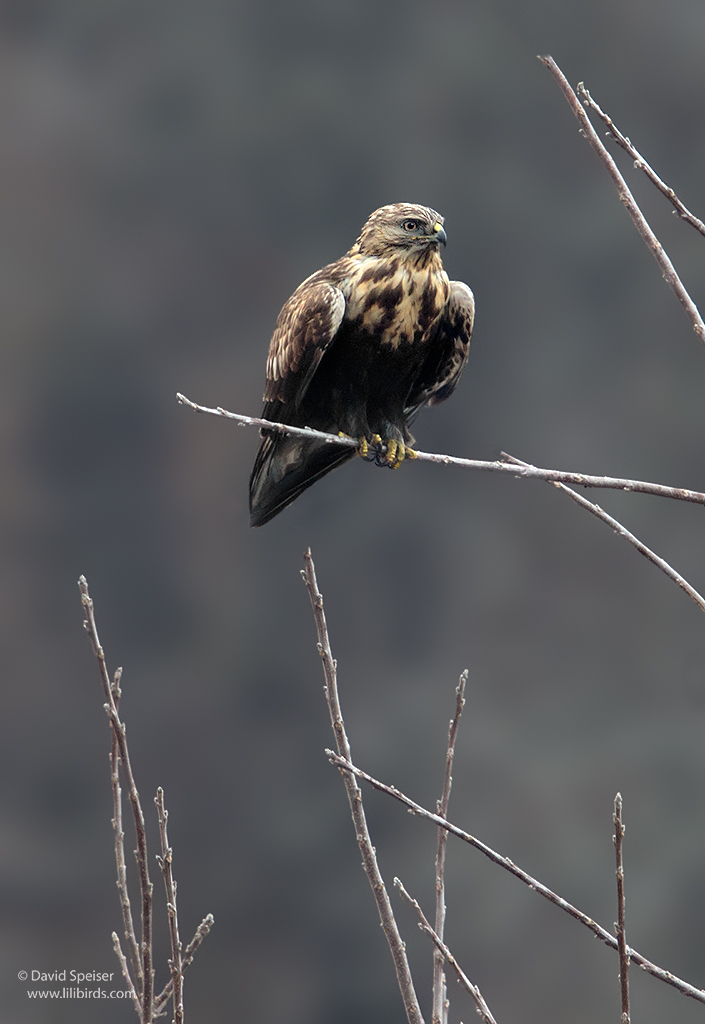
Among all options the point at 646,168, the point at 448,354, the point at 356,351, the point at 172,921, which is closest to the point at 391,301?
the point at 356,351

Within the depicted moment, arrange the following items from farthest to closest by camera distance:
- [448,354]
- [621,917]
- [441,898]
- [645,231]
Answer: [448,354] → [441,898] → [645,231] → [621,917]

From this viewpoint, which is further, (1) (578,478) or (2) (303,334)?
(2) (303,334)

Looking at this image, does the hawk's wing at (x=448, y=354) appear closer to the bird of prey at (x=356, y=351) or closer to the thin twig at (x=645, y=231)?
the bird of prey at (x=356, y=351)

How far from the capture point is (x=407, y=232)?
1.98m

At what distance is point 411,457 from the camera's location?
1954 millimetres

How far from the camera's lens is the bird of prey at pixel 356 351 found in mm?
1946

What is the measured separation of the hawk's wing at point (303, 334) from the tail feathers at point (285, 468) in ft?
0.29

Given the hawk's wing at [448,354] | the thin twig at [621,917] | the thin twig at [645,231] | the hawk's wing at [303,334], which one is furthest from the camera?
the hawk's wing at [448,354]

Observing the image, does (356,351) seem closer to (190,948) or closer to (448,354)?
(448,354)

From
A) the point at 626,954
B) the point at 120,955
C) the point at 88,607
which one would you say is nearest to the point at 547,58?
the point at 88,607

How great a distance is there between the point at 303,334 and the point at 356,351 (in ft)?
0.37

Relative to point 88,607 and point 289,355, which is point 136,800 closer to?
point 88,607

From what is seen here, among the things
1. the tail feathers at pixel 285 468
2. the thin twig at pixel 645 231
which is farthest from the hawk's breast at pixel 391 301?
the thin twig at pixel 645 231

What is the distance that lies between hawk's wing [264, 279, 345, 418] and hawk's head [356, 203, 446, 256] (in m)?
0.14
